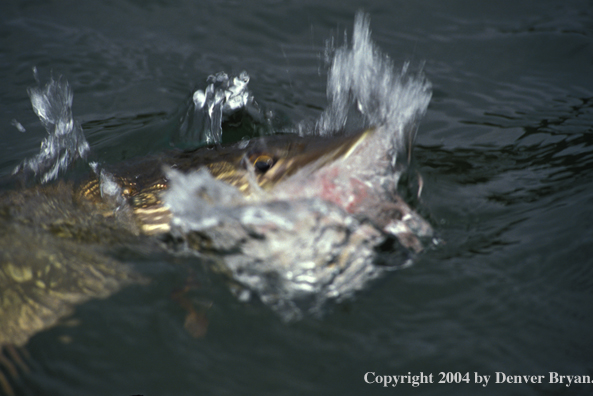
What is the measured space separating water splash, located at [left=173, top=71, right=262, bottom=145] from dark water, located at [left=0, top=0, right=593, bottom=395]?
180 millimetres

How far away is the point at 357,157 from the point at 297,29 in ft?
9.91

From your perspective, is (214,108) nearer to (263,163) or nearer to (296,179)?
(263,163)

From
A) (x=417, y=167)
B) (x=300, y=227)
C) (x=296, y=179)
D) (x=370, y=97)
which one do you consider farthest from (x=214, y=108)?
(x=300, y=227)

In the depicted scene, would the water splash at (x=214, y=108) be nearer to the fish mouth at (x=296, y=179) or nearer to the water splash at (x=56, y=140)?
the water splash at (x=56, y=140)

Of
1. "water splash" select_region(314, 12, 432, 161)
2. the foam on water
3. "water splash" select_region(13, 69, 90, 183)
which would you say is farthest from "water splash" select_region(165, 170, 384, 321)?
"water splash" select_region(13, 69, 90, 183)

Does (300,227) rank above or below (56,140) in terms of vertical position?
above

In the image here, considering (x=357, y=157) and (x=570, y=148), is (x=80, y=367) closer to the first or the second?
(x=357, y=157)

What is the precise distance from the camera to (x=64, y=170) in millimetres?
2801

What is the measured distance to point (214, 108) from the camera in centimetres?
372

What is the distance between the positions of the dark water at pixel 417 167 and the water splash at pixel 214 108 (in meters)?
0.18

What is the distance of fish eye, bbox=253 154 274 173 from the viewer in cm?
218

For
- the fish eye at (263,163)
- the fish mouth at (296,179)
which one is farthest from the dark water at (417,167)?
the fish eye at (263,163)

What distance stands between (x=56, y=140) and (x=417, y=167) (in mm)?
2177

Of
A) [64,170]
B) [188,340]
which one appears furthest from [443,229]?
[64,170]
